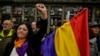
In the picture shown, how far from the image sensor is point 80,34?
4328 mm

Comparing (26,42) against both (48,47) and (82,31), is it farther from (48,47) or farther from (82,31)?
(82,31)

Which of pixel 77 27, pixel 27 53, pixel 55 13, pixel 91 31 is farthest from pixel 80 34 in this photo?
pixel 55 13

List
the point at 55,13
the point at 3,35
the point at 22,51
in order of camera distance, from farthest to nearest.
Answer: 1. the point at 55,13
2. the point at 3,35
3. the point at 22,51

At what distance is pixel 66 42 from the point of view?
434cm

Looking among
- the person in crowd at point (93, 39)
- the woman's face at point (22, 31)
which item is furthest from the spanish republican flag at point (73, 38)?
the person in crowd at point (93, 39)

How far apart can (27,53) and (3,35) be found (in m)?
1.08

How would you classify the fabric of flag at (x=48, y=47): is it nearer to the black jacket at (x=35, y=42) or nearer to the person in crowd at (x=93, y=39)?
the black jacket at (x=35, y=42)

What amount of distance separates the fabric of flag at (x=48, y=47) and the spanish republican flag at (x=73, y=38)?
1.8 inches

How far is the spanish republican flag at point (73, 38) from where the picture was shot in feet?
Result: 14.1

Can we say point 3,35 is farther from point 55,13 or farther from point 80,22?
point 55,13

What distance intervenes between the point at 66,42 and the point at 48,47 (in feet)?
0.68

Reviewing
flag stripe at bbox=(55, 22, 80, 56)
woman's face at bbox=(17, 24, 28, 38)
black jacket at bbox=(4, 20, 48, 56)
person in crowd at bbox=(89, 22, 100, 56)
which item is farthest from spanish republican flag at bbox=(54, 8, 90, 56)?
person in crowd at bbox=(89, 22, 100, 56)

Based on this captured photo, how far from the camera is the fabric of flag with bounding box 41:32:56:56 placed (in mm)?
4371

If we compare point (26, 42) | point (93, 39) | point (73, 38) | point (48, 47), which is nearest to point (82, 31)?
point (73, 38)
